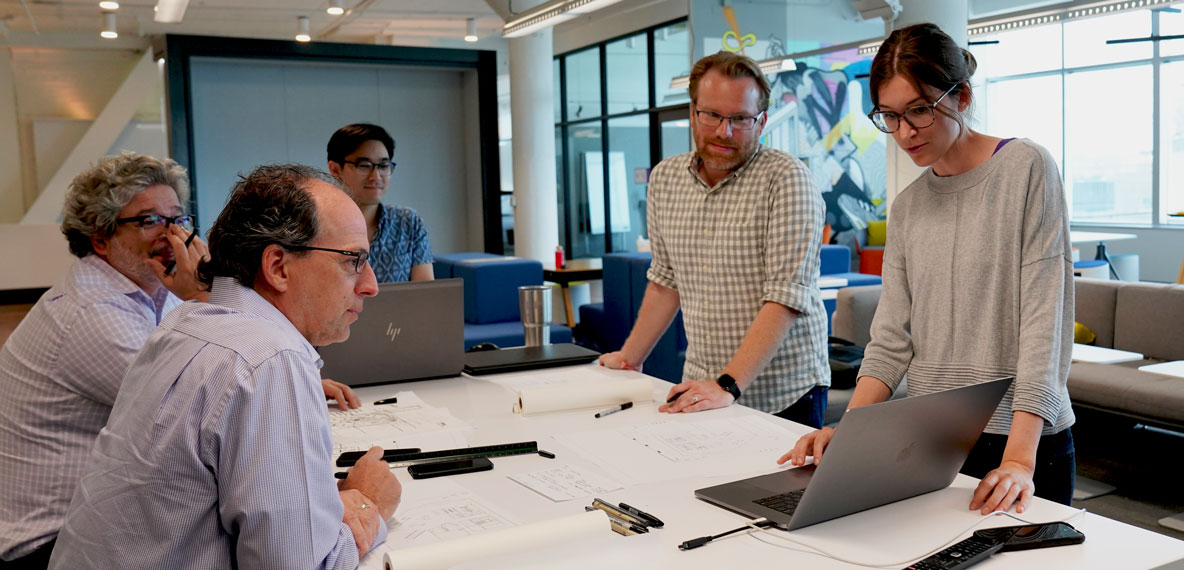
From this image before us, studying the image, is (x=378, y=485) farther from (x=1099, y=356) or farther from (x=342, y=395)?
(x=1099, y=356)

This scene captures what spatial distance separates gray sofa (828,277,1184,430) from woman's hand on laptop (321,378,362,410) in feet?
10.1

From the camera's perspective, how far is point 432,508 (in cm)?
167

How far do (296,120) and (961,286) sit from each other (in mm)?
9077

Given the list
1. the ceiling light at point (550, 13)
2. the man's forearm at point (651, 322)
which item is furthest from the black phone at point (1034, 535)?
the ceiling light at point (550, 13)

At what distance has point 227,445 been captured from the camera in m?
1.24

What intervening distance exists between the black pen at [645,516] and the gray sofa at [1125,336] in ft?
11.6

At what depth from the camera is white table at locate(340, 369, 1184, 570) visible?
4.45 feet

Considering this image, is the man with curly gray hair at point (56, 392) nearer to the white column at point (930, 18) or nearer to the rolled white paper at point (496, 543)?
the rolled white paper at point (496, 543)

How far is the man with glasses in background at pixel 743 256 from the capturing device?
239cm

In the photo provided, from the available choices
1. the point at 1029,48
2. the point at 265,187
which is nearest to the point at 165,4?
the point at 265,187

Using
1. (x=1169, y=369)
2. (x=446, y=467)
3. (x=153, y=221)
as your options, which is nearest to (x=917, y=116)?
(x=446, y=467)

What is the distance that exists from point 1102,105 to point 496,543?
518 inches

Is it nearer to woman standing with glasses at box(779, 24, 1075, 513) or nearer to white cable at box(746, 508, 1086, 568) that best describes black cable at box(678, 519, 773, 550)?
white cable at box(746, 508, 1086, 568)

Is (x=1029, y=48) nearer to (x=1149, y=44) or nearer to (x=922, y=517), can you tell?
(x=1149, y=44)
